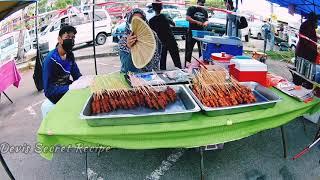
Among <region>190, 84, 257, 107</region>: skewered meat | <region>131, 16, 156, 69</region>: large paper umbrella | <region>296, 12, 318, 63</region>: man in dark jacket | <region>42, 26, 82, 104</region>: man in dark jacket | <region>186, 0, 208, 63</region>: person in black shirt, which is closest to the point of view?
<region>190, 84, 257, 107</region>: skewered meat

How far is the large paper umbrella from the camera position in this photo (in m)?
3.34

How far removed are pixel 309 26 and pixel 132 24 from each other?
401 cm

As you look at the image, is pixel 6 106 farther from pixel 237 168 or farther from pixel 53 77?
pixel 237 168

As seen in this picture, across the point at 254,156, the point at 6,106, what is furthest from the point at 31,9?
the point at 254,156

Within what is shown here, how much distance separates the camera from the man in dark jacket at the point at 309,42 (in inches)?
231

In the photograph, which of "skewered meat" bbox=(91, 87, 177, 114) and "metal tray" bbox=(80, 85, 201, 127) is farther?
"skewered meat" bbox=(91, 87, 177, 114)

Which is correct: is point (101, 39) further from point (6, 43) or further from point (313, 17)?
point (313, 17)

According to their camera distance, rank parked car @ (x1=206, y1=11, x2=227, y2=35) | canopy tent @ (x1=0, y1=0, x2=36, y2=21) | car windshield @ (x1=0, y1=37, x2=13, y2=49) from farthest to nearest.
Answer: parked car @ (x1=206, y1=11, x2=227, y2=35) → car windshield @ (x1=0, y1=37, x2=13, y2=49) → canopy tent @ (x1=0, y1=0, x2=36, y2=21)

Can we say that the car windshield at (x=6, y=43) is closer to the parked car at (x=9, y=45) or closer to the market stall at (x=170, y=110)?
the parked car at (x=9, y=45)

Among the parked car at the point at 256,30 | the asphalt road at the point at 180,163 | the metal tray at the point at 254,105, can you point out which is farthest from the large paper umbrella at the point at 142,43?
the parked car at the point at 256,30

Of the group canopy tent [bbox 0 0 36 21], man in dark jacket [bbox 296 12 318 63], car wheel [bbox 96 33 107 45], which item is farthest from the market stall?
car wheel [bbox 96 33 107 45]

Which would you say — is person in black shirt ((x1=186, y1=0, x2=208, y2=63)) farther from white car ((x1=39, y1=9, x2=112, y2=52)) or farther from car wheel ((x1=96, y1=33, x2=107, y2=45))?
car wheel ((x1=96, y1=33, x2=107, y2=45))

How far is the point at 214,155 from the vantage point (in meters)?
4.07

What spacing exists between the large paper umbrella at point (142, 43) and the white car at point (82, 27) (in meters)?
9.47
